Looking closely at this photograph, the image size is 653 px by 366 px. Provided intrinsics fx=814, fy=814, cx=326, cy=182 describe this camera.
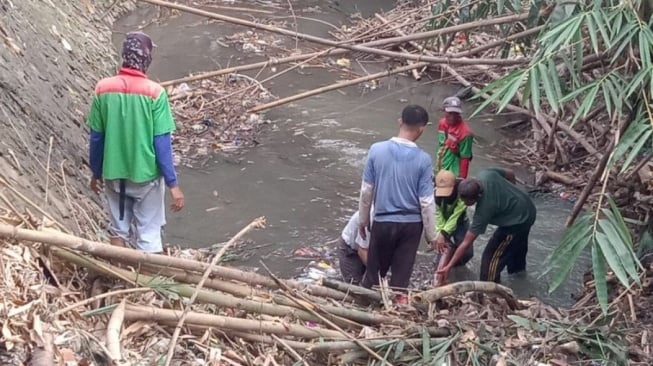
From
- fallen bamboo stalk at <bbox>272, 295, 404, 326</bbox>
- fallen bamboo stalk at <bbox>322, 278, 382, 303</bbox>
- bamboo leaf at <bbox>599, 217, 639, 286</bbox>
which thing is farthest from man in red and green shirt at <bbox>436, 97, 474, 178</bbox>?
bamboo leaf at <bbox>599, 217, 639, 286</bbox>

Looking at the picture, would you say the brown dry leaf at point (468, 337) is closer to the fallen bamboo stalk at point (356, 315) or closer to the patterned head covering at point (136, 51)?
the fallen bamboo stalk at point (356, 315)

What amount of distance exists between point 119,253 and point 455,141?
3571 millimetres

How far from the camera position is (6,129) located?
17.2 feet

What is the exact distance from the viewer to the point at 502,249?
20.1 feet

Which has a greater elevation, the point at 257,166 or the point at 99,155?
the point at 99,155

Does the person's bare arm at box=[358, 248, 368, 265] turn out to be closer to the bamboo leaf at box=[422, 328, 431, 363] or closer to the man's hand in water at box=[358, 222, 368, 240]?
the man's hand in water at box=[358, 222, 368, 240]

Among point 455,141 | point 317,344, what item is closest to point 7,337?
point 317,344

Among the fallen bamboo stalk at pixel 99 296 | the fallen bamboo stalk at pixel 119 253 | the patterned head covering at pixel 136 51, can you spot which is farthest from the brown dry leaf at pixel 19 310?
the patterned head covering at pixel 136 51

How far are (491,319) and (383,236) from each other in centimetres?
107

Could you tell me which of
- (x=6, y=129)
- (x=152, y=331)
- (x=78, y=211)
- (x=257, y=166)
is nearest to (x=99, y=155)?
(x=78, y=211)

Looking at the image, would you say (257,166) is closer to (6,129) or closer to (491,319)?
(6,129)

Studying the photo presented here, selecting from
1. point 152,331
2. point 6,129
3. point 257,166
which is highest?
point 6,129

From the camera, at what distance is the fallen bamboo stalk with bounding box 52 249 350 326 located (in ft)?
11.1

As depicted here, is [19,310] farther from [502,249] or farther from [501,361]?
[502,249]
